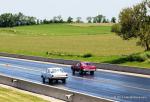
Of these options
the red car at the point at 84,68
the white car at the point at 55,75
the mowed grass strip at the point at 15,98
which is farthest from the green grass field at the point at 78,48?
the mowed grass strip at the point at 15,98

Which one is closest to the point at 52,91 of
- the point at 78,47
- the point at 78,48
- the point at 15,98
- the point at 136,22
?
the point at 15,98

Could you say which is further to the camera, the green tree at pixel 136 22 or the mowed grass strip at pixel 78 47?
the mowed grass strip at pixel 78 47

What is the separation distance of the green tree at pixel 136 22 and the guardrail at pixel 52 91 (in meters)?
31.8

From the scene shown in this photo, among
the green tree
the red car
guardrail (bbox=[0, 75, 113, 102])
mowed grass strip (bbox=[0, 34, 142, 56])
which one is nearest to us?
guardrail (bbox=[0, 75, 113, 102])

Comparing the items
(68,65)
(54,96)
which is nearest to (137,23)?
(68,65)

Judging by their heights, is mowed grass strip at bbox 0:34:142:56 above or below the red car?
below

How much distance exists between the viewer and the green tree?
63.0 metres

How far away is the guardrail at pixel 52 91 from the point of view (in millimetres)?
22758

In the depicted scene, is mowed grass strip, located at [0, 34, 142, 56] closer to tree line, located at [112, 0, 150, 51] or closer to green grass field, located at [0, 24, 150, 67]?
green grass field, located at [0, 24, 150, 67]

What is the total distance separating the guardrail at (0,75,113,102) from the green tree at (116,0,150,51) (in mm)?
31841

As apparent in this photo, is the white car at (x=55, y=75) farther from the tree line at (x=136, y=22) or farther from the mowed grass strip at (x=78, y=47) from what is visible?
the mowed grass strip at (x=78, y=47)

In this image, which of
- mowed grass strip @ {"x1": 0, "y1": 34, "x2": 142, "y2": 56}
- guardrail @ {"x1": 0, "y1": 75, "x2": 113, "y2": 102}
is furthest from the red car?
mowed grass strip @ {"x1": 0, "y1": 34, "x2": 142, "y2": 56}

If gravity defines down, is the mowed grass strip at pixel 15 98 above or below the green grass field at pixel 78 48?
above

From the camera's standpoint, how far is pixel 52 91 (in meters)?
27.4
